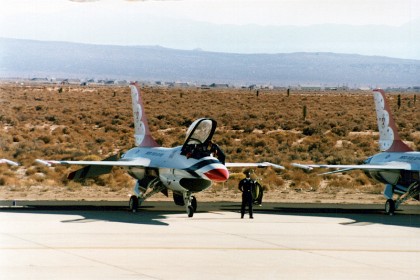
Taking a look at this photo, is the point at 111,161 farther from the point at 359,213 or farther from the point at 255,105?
the point at 255,105

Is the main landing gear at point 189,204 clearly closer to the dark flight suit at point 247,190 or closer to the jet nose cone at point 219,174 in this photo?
the dark flight suit at point 247,190

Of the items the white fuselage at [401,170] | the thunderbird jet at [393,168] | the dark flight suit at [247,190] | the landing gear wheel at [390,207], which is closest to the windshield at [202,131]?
the dark flight suit at [247,190]

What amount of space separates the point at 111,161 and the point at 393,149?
1170 centimetres

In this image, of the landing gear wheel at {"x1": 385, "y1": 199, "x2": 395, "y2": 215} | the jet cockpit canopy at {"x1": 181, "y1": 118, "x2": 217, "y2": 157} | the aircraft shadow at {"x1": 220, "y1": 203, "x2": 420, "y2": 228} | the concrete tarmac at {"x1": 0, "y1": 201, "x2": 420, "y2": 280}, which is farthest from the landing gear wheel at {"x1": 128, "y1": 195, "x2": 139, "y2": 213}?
the landing gear wheel at {"x1": 385, "y1": 199, "x2": 395, "y2": 215}

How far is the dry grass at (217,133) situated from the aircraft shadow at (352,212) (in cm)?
739

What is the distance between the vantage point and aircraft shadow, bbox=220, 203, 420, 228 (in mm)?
32938

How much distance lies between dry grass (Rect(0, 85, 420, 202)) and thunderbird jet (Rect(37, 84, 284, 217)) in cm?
845

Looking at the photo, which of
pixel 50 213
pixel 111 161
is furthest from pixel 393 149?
pixel 50 213

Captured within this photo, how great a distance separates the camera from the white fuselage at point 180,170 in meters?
31.7

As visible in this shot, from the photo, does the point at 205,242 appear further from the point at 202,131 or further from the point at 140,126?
the point at 140,126

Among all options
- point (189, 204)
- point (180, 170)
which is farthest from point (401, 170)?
point (180, 170)

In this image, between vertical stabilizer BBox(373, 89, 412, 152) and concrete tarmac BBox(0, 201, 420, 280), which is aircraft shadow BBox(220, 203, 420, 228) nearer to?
concrete tarmac BBox(0, 201, 420, 280)

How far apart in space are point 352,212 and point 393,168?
107 inches

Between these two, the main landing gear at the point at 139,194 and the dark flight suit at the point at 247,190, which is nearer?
the dark flight suit at the point at 247,190
